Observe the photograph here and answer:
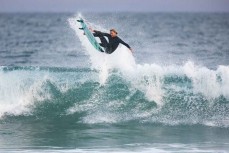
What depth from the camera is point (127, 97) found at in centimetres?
1603

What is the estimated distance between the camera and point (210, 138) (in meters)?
12.5

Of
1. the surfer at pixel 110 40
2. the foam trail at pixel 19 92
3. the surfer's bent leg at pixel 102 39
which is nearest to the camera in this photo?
the surfer at pixel 110 40

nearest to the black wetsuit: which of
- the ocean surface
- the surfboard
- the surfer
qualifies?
the surfer

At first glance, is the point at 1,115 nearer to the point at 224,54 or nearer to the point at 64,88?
the point at 64,88

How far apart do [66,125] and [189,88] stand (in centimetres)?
477

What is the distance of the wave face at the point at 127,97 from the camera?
48.3 ft

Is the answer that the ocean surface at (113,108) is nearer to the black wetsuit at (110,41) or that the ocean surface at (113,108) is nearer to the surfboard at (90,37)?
the surfboard at (90,37)

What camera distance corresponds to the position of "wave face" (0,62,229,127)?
14711 millimetres

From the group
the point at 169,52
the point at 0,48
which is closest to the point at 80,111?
the point at 169,52

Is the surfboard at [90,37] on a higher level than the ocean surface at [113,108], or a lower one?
higher

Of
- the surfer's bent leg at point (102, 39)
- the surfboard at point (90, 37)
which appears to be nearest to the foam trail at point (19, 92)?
the surfboard at point (90, 37)

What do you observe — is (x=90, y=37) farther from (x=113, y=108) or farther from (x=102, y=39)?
(x=113, y=108)

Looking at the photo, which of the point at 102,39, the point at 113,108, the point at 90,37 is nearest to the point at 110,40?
the point at 102,39

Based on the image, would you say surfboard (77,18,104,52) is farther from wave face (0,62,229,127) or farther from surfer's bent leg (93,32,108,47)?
wave face (0,62,229,127)
